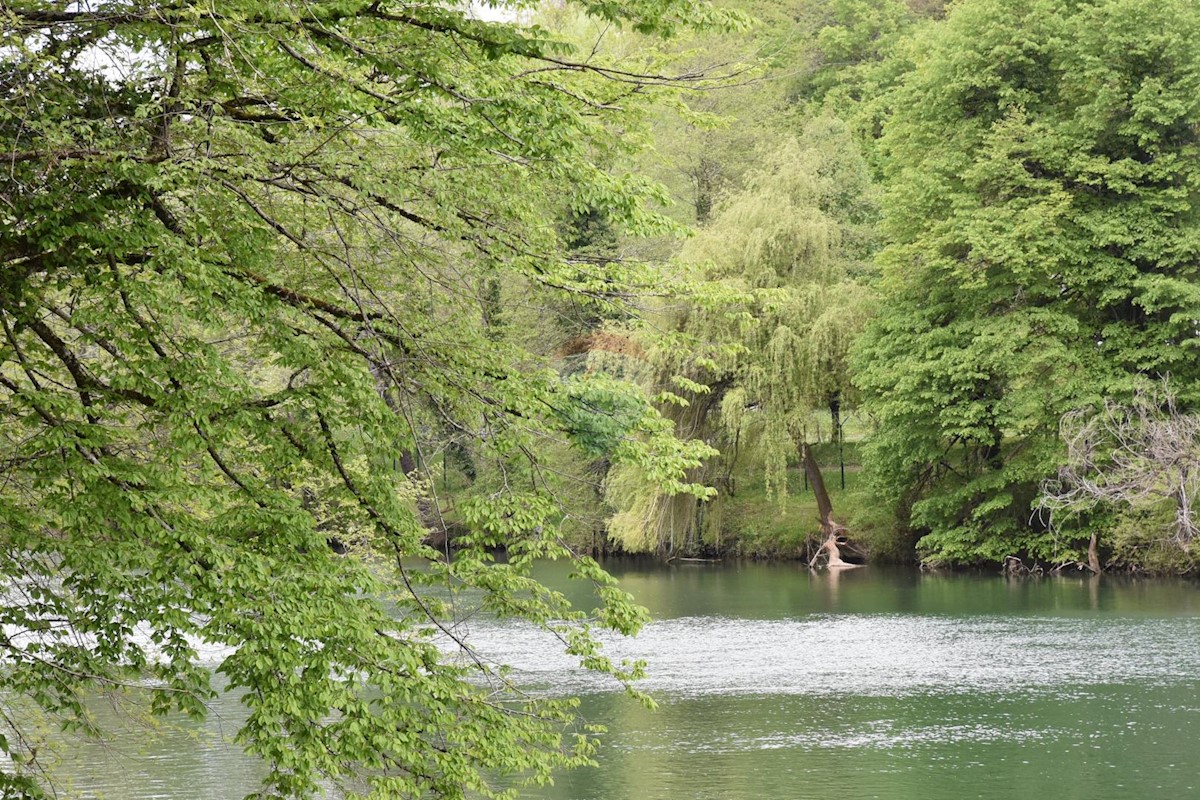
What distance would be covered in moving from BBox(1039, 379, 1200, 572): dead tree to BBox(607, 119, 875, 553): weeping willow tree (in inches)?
213

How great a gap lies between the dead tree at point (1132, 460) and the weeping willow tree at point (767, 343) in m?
5.41

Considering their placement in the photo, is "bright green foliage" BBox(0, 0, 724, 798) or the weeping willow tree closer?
"bright green foliage" BBox(0, 0, 724, 798)

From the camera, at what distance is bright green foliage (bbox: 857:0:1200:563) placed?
2714cm

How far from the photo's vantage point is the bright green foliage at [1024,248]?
27.1 m

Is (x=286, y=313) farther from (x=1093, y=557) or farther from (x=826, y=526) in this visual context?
(x=826, y=526)

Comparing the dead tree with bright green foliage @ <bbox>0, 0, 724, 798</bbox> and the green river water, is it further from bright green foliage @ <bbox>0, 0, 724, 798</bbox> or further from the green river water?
bright green foliage @ <bbox>0, 0, 724, 798</bbox>

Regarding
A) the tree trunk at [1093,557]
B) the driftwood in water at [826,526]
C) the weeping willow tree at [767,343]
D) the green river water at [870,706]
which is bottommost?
the green river water at [870,706]

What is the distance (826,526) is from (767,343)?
5636 mm

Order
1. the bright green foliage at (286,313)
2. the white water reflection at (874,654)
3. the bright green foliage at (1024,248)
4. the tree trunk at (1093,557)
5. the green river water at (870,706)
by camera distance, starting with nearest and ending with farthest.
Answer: the bright green foliage at (286,313) → the green river water at (870,706) → the white water reflection at (874,654) → the bright green foliage at (1024,248) → the tree trunk at (1093,557)

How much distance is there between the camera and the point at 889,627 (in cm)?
2209

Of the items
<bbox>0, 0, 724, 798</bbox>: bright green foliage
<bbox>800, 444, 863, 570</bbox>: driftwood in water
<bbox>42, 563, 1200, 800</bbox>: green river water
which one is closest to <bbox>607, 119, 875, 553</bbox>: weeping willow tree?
<bbox>800, 444, 863, 570</bbox>: driftwood in water

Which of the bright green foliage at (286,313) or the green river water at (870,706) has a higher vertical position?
the bright green foliage at (286,313)

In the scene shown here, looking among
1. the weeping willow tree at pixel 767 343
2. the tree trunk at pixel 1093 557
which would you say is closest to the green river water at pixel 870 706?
the tree trunk at pixel 1093 557

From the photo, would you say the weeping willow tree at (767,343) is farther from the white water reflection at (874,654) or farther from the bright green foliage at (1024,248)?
the white water reflection at (874,654)
